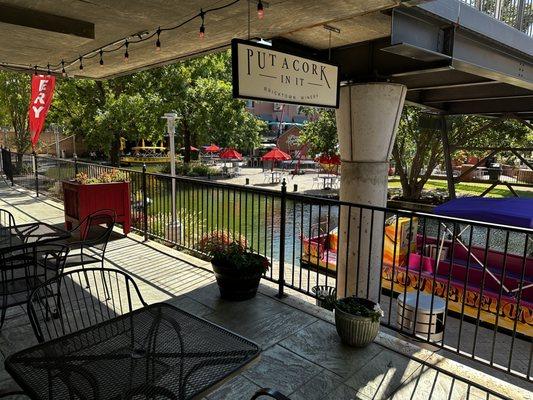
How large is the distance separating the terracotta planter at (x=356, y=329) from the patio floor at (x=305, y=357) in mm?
76

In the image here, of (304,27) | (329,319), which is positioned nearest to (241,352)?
(329,319)

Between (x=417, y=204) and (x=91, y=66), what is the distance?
17.1 meters

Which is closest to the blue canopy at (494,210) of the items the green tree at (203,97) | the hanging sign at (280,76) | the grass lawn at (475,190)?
the hanging sign at (280,76)

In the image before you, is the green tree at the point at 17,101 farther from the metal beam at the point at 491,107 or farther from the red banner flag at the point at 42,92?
the metal beam at the point at 491,107

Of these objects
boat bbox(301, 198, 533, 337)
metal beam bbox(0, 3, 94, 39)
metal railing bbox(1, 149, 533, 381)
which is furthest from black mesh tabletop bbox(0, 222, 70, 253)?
boat bbox(301, 198, 533, 337)

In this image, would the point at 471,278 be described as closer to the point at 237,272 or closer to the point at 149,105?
the point at 237,272

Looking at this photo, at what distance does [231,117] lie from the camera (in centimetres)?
2567

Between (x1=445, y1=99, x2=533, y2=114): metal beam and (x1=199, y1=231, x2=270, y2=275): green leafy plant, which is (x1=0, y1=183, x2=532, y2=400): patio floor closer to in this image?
(x1=199, y1=231, x2=270, y2=275): green leafy plant

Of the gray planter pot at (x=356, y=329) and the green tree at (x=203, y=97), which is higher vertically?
the green tree at (x=203, y=97)

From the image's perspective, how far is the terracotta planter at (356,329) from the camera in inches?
131

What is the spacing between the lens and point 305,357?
3.28 m

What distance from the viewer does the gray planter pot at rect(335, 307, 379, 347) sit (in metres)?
3.33

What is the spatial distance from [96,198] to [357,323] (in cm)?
531

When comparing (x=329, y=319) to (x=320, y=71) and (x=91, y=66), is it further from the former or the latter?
(x=91, y=66)
